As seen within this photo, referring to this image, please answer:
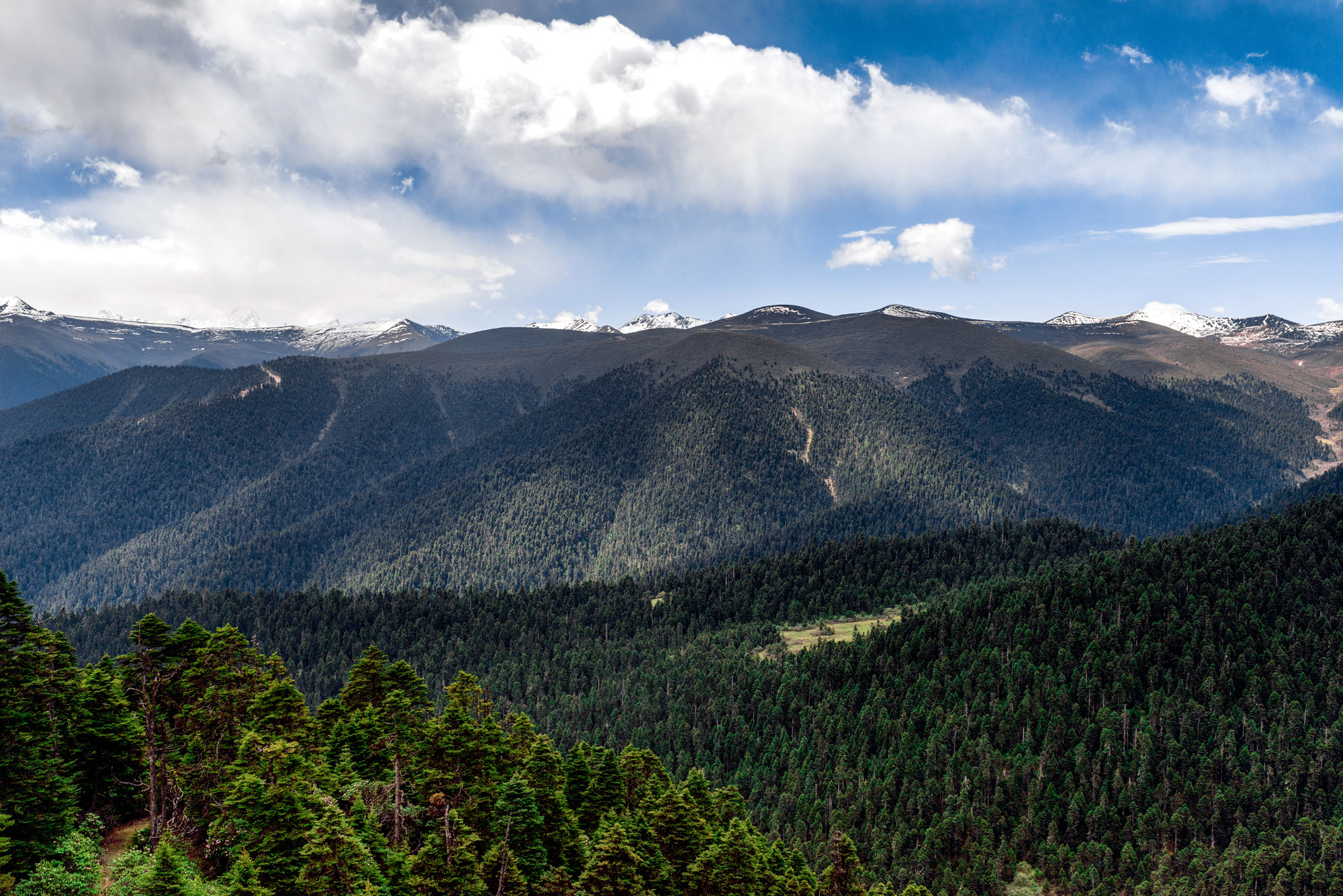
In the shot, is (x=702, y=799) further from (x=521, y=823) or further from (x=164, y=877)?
(x=164, y=877)

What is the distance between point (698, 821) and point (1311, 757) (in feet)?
535

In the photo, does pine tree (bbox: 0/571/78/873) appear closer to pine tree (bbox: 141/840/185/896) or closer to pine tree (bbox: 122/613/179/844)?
pine tree (bbox: 122/613/179/844)

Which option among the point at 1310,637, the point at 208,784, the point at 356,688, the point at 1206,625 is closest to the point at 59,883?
the point at 208,784

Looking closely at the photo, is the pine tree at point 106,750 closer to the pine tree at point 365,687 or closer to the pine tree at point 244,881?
the pine tree at point 365,687

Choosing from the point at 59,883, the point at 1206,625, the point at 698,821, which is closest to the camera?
the point at 59,883

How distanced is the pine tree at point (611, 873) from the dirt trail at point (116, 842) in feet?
94.7

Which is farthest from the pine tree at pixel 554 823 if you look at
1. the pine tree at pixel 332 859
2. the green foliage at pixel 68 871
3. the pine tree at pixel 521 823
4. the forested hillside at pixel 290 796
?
the green foliage at pixel 68 871

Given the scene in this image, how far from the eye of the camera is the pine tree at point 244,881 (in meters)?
41.2

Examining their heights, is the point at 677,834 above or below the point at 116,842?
below

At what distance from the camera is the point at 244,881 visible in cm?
4266

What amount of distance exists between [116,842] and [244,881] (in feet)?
66.9

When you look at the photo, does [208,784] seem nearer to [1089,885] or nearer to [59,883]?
[59,883]

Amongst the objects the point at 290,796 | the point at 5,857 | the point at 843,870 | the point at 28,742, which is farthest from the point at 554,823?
the point at 28,742

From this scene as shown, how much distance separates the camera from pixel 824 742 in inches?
7219
